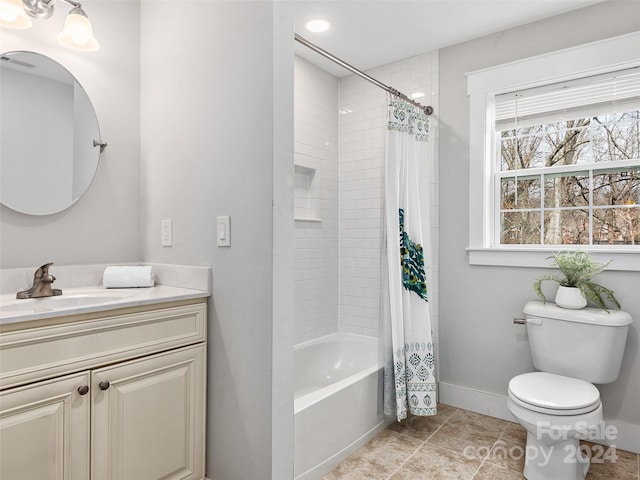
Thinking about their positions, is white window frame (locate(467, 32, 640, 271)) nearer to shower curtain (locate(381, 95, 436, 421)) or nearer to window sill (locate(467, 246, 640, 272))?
window sill (locate(467, 246, 640, 272))

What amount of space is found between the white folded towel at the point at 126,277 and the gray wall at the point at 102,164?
166mm

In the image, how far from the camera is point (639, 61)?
2.15 m

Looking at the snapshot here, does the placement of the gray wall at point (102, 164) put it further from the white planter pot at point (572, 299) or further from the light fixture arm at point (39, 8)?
the white planter pot at point (572, 299)

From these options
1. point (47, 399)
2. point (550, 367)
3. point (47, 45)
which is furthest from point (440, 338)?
point (47, 45)

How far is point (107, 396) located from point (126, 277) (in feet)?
1.81

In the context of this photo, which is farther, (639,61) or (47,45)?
(639,61)

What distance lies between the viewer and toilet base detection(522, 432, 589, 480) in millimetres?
1809

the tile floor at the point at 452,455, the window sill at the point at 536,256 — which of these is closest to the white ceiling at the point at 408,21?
the window sill at the point at 536,256

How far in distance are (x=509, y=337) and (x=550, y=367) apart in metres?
0.37

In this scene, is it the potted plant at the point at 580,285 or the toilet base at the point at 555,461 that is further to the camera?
the potted plant at the point at 580,285

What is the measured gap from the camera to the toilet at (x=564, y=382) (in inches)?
68.7

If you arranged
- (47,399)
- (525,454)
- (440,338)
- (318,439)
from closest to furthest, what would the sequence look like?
(47,399) → (318,439) → (525,454) → (440,338)

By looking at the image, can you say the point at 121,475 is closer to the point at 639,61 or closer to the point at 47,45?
the point at 47,45

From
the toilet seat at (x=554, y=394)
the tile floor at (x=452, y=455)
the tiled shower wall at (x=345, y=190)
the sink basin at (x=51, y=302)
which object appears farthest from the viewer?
the tiled shower wall at (x=345, y=190)
